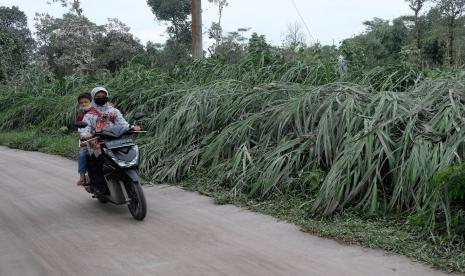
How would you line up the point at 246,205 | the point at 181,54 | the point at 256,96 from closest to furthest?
the point at 246,205
the point at 256,96
the point at 181,54

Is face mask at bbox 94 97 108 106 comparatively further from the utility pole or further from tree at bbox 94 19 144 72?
tree at bbox 94 19 144 72

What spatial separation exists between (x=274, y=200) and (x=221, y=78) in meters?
4.79

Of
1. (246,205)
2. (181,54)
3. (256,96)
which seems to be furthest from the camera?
(181,54)

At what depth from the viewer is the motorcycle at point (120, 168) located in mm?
5703

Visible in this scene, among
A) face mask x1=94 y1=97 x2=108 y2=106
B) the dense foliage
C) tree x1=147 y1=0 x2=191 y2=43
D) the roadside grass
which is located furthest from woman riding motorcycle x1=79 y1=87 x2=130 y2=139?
tree x1=147 y1=0 x2=191 y2=43

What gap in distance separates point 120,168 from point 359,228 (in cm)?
260

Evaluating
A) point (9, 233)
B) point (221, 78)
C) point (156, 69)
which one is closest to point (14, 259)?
point (9, 233)

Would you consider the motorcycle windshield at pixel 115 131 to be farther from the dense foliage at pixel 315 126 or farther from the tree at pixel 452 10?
the tree at pixel 452 10

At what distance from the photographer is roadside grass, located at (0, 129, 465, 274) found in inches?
165

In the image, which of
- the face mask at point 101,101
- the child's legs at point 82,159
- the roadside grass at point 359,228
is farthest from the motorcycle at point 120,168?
the roadside grass at point 359,228

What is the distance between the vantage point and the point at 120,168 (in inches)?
224

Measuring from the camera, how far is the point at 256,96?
8.12 m

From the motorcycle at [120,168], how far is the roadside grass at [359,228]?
1.07 m

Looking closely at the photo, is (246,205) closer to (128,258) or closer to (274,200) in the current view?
(274,200)
